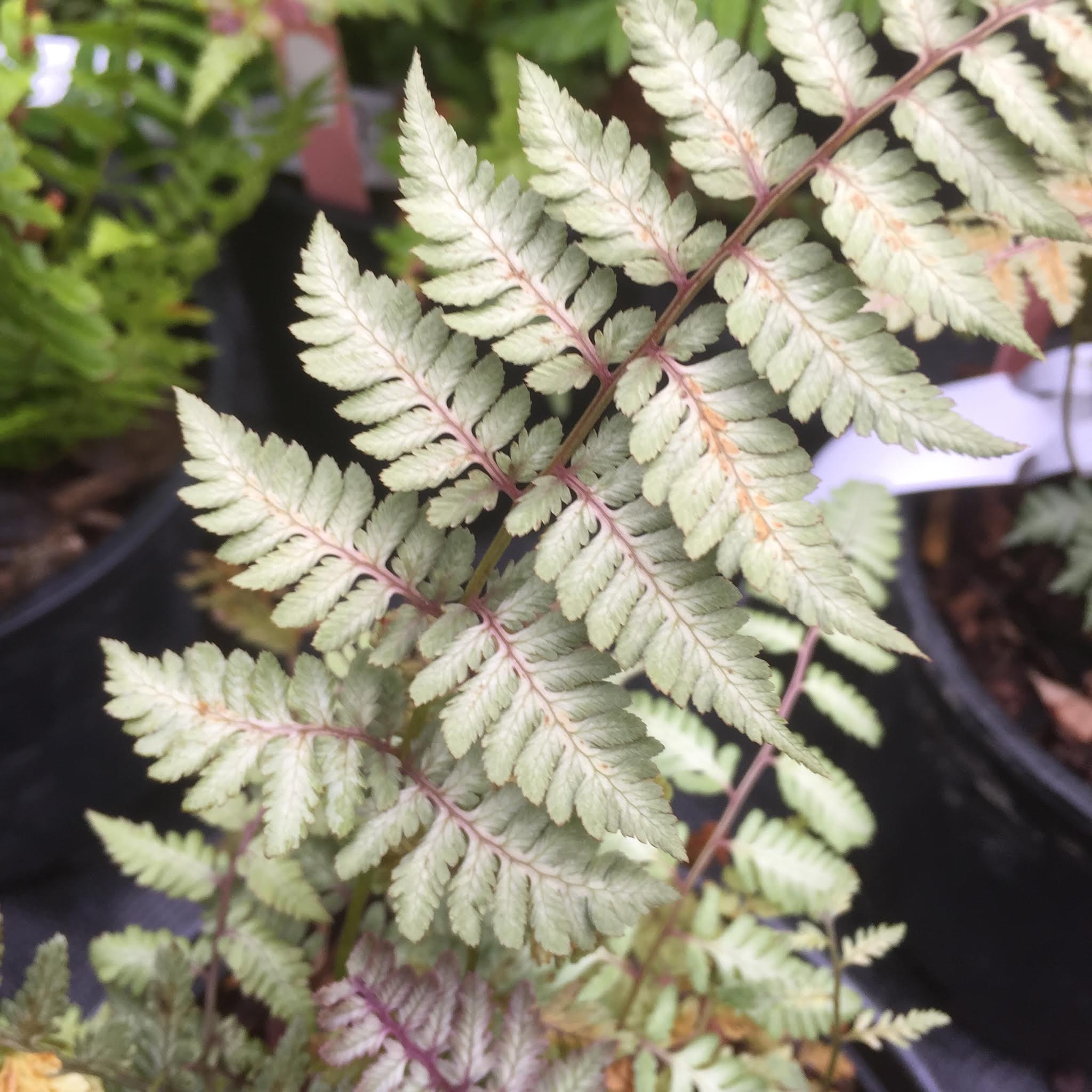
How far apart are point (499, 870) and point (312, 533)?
225 mm

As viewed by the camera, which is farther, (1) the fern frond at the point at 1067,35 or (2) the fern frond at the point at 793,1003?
(2) the fern frond at the point at 793,1003

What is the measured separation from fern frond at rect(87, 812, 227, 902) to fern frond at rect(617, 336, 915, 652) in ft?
1.74

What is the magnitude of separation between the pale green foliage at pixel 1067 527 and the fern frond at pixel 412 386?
0.78 meters

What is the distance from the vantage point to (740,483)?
1.47 feet

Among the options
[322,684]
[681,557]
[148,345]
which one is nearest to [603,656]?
[681,557]

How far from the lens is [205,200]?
1179mm

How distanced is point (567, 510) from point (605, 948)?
455 mm

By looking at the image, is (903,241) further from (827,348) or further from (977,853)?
(977,853)

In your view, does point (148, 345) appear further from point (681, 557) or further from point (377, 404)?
point (681, 557)

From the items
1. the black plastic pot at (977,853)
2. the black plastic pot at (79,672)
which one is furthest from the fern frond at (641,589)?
the black plastic pot at (79,672)

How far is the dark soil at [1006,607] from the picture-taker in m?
1.09

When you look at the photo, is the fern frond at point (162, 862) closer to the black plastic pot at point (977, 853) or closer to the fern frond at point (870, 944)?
the fern frond at point (870, 944)

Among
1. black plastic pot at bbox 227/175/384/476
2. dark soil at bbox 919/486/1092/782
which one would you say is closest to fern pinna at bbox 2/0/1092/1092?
dark soil at bbox 919/486/1092/782

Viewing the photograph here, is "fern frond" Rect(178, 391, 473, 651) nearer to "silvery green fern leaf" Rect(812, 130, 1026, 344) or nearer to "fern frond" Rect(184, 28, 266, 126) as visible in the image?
"silvery green fern leaf" Rect(812, 130, 1026, 344)
